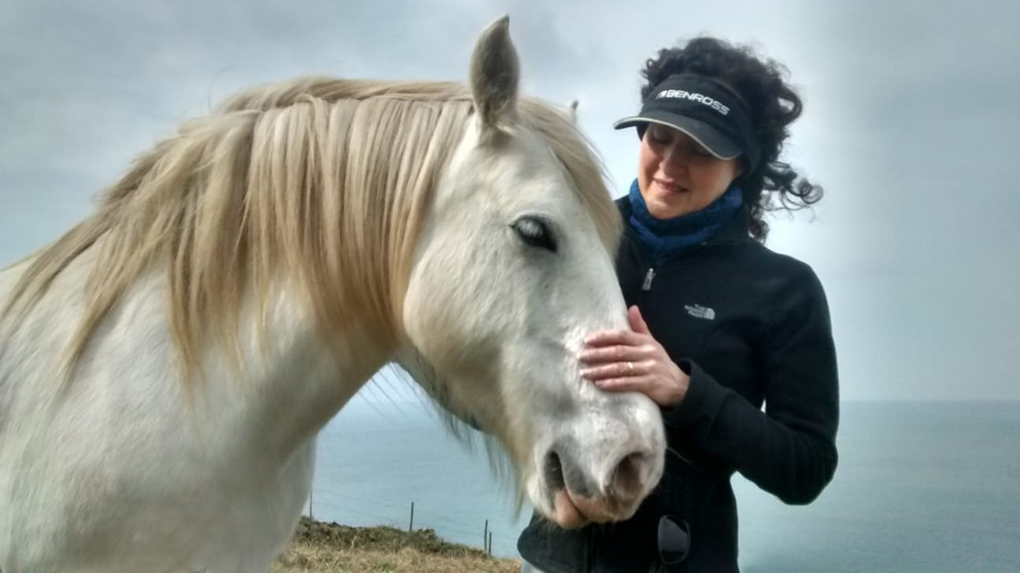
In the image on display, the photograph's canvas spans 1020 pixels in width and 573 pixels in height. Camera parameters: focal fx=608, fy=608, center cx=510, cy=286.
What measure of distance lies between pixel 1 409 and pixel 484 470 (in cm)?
121

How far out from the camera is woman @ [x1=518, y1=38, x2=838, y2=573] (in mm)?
1484

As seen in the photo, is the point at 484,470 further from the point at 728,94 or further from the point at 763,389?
the point at 728,94

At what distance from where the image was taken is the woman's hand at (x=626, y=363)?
1.26 m

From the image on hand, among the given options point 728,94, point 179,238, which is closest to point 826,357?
point 728,94

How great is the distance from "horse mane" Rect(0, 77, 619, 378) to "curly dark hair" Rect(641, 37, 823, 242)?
0.52 metres

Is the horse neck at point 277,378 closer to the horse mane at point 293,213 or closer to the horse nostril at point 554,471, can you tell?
the horse mane at point 293,213

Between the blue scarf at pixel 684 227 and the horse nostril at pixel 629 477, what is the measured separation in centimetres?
69

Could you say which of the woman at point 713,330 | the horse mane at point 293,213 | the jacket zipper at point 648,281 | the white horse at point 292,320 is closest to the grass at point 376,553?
the white horse at point 292,320

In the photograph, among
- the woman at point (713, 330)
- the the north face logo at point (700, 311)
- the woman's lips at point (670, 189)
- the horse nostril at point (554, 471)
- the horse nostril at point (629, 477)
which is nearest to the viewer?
the horse nostril at point (629, 477)

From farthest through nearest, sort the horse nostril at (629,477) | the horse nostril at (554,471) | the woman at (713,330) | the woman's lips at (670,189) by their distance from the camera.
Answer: the woman's lips at (670,189)
the woman at (713,330)
the horse nostril at (554,471)
the horse nostril at (629,477)

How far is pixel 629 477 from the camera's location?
1.26 meters

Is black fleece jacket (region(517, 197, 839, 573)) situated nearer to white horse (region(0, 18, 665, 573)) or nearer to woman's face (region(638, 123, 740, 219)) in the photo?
woman's face (region(638, 123, 740, 219))

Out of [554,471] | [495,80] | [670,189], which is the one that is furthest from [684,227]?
[554,471]

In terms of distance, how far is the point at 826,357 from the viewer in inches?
62.8
